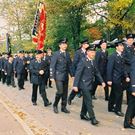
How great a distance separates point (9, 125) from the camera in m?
11.9

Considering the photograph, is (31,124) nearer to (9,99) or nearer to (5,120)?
(5,120)

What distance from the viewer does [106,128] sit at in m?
11.3

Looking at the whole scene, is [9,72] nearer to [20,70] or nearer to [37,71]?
[20,70]

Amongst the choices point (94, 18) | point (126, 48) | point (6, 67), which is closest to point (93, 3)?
point (94, 18)

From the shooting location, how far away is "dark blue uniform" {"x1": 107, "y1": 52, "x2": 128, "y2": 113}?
13.2m

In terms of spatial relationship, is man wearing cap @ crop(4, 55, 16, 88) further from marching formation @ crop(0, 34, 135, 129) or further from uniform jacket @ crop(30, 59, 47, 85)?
marching formation @ crop(0, 34, 135, 129)

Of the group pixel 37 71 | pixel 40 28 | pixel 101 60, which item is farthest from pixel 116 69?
pixel 40 28

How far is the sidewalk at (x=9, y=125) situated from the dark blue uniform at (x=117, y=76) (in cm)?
278

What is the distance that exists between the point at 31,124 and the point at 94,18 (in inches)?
904

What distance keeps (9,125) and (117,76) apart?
3.28m

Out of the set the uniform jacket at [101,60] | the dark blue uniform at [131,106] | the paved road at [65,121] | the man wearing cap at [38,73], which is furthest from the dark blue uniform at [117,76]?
the man wearing cap at [38,73]

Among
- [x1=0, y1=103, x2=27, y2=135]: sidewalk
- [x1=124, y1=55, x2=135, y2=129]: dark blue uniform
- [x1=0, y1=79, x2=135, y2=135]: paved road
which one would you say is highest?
[x1=124, y1=55, x2=135, y2=129]: dark blue uniform

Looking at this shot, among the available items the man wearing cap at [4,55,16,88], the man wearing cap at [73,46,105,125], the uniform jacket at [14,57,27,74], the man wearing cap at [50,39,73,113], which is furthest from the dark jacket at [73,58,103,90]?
the man wearing cap at [4,55,16,88]

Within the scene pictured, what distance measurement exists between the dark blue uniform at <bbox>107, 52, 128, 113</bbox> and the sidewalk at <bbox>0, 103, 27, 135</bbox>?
2.78 meters
